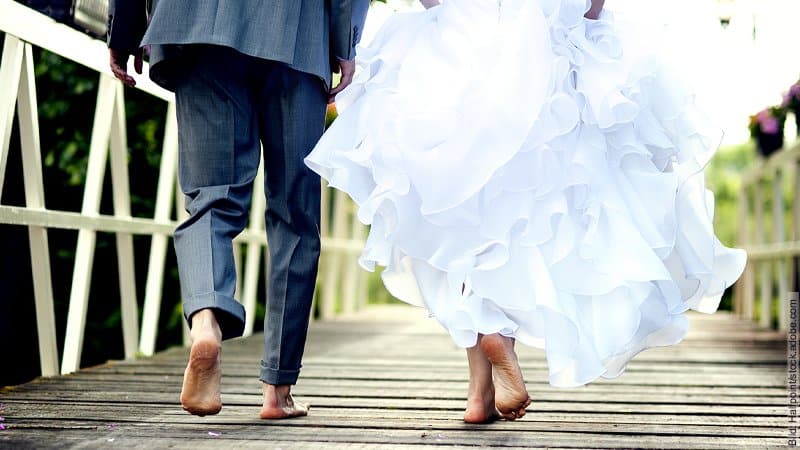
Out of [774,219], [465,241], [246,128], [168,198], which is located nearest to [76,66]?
[168,198]

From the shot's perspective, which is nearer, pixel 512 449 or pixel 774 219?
pixel 512 449

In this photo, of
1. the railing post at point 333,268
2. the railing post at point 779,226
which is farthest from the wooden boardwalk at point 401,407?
the railing post at point 333,268

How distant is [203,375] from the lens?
2.11 metres

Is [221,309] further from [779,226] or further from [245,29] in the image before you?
[779,226]

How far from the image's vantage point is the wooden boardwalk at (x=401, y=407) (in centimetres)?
216

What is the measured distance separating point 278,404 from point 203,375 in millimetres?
369

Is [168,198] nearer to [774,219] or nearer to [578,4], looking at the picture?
[578,4]

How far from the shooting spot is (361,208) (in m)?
2.43

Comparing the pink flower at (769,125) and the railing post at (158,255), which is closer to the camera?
the railing post at (158,255)

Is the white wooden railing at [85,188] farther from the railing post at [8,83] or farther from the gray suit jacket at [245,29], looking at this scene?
the gray suit jacket at [245,29]

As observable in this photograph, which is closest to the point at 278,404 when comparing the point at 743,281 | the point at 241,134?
the point at 241,134

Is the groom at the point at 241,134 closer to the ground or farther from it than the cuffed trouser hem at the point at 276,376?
farther from it

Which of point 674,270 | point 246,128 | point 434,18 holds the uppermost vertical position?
point 434,18

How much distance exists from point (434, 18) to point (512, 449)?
1.04 meters
